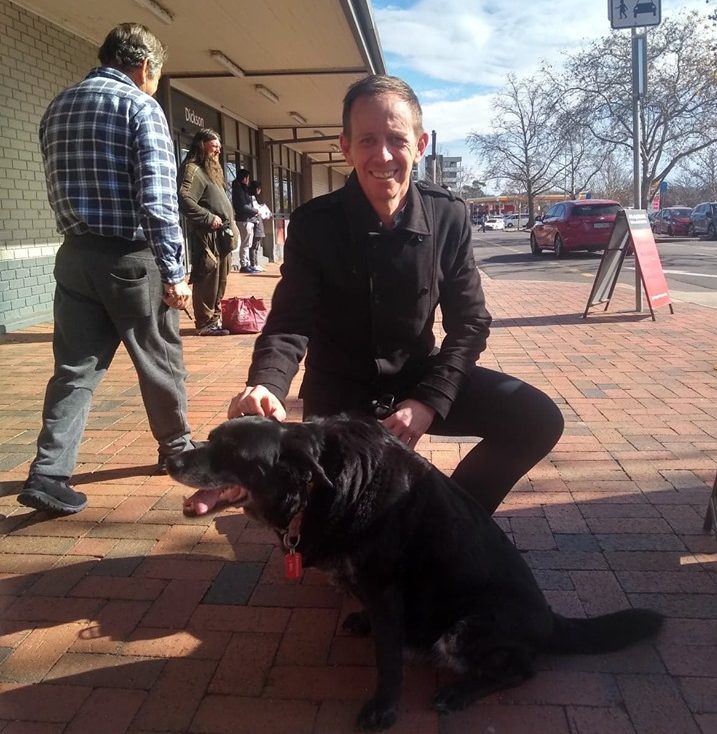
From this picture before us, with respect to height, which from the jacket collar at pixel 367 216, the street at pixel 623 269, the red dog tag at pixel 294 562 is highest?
the jacket collar at pixel 367 216

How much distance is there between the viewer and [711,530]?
310 centimetres

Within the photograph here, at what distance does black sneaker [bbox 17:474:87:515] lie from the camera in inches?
131

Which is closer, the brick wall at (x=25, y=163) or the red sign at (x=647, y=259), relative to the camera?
the brick wall at (x=25, y=163)

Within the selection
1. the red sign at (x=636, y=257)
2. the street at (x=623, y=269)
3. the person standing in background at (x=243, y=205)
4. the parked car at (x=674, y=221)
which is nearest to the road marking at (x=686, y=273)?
the street at (x=623, y=269)

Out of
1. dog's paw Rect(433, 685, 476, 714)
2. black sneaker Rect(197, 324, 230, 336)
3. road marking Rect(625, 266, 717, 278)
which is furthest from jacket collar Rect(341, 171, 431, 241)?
road marking Rect(625, 266, 717, 278)

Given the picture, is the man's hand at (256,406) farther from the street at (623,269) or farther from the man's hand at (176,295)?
the street at (623,269)

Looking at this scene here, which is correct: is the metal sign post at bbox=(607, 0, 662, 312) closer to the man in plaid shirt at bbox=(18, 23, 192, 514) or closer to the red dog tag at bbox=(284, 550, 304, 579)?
the man in plaid shirt at bbox=(18, 23, 192, 514)

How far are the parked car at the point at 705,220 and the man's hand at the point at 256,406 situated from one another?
3527 centimetres

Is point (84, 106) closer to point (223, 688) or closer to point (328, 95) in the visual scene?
point (223, 688)

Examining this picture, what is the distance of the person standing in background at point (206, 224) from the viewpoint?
7.53 m

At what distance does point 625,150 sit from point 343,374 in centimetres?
4284

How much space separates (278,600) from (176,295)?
5.41 feet

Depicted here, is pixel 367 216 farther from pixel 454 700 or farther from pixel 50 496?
pixel 50 496

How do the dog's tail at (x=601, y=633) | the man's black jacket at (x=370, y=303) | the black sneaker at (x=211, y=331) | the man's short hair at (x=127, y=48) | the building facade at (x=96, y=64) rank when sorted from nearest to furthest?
the dog's tail at (x=601, y=633) → the man's black jacket at (x=370, y=303) → the man's short hair at (x=127, y=48) → the building facade at (x=96, y=64) → the black sneaker at (x=211, y=331)
